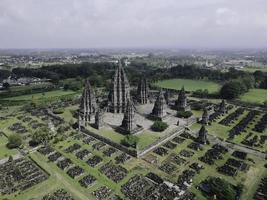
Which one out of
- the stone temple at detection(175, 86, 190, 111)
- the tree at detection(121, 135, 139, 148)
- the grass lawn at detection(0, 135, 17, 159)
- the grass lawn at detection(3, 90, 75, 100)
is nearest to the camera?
the grass lawn at detection(0, 135, 17, 159)

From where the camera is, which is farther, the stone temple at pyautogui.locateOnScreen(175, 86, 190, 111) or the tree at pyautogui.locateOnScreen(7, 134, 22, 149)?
the stone temple at pyautogui.locateOnScreen(175, 86, 190, 111)

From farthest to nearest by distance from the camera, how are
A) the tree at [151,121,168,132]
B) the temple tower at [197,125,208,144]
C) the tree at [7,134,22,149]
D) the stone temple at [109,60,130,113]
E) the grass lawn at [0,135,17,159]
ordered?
1. the stone temple at [109,60,130,113]
2. the tree at [151,121,168,132]
3. the temple tower at [197,125,208,144]
4. the tree at [7,134,22,149]
5. the grass lawn at [0,135,17,159]

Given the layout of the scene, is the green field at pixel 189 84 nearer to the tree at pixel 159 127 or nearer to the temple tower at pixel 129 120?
the tree at pixel 159 127

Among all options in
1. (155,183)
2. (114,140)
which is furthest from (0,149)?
(155,183)

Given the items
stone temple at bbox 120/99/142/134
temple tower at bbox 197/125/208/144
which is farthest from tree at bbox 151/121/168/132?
temple tower at bbox 197/125/208/144

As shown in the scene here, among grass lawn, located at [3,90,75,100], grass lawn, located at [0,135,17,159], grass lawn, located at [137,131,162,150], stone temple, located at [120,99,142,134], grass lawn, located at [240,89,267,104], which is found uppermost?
stone temple, located at [120,99,142,134]

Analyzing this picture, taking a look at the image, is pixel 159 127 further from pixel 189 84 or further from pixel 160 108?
pixel 189 84

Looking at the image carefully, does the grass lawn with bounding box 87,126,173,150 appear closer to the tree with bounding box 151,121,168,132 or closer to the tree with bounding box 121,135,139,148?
the tree with bounding box 151,121,168,132

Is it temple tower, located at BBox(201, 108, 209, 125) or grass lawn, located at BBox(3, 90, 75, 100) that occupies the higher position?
temple tower, located at BBox(201, 108, 209, 125)
